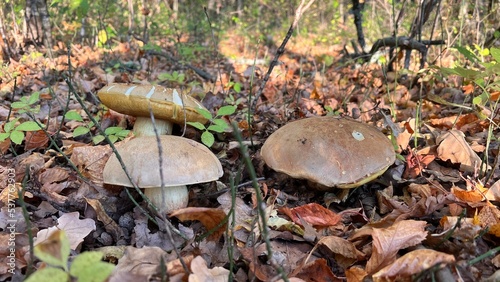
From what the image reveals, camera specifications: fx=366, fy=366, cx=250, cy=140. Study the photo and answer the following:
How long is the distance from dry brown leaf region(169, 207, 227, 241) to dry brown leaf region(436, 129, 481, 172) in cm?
175

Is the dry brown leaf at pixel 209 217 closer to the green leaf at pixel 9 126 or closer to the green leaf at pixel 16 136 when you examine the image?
the green leaf at pixel 16 136

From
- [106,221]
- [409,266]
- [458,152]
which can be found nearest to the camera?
[409,266]

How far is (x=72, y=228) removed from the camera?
190cm

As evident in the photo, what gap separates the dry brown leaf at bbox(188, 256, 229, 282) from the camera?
149cm

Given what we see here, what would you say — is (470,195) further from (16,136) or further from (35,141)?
(35,141)

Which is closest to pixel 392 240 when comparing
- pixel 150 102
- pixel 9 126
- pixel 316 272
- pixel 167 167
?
pixel 316 272

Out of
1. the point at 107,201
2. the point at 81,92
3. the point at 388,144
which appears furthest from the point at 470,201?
the point at 81,92

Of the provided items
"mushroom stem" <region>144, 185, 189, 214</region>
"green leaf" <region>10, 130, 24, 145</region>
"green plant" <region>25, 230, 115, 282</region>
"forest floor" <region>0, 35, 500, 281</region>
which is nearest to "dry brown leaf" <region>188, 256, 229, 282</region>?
"forest floor" <region>0, 35, 500, 281</region>

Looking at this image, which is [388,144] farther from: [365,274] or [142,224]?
[142,224]

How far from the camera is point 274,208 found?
2.25 metres

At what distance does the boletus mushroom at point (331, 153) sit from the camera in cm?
214

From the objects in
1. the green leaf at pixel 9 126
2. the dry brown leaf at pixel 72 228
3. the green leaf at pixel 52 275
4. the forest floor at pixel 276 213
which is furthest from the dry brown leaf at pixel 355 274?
the green leaf at pixel 9 126

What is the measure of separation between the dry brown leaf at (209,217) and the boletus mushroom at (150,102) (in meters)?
0.91

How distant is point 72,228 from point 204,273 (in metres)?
0.82
